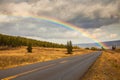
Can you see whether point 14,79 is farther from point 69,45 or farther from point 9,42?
point 9,42

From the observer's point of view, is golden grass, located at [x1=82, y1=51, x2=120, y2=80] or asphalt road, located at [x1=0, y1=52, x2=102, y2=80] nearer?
asphalt road, located at [x1=0, y1=52, x2=102, y2=80]

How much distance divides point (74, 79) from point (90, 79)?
120 cm

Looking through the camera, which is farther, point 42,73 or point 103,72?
point 103,72

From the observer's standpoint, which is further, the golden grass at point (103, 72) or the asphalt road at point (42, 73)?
the golden grass at point (103, 72)

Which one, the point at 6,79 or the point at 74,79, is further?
the point at 74,79

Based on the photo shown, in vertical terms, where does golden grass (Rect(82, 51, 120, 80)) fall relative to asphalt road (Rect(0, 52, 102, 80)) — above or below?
below

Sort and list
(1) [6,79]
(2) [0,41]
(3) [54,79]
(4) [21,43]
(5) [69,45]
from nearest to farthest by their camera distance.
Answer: (1) [6,79]
(3) [54,79]
(5) [69,45]
(2) [0,41]
(4) [21,43]

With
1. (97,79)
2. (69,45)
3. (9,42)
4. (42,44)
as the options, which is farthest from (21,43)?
(97,79)

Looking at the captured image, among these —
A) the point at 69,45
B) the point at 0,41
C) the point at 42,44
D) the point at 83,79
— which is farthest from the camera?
the point at 42,44

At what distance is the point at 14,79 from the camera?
10.4 metres

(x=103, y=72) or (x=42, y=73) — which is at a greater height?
(x=42, y=73)

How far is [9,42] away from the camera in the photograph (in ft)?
442

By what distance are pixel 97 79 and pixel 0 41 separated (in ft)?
422

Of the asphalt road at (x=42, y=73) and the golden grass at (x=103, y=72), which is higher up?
the asphalt road at (x=42, y=73)
